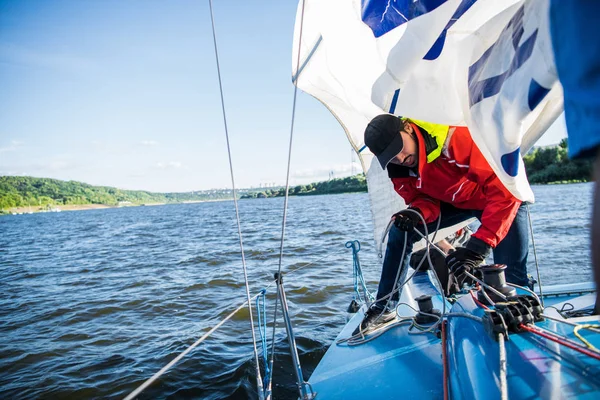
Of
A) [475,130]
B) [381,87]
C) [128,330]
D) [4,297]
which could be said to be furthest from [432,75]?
[4,297]

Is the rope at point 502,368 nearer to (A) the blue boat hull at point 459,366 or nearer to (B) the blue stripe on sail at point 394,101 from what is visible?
(A) the blue boat hull at point 459,366

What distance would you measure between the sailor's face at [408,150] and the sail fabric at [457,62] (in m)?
0.27

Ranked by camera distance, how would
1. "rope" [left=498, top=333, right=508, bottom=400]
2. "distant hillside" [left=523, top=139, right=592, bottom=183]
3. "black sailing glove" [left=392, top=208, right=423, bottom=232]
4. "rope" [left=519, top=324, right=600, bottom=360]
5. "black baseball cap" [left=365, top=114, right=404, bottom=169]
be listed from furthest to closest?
"distant hillside" [left=523, top=139, right=592, bottom=183]
"black sailing glove" [left=392, top=208, right=423, bottom=232]
"black baseball cap" [left=365, top=114, right=404, bottom=169]
"rope" [left=498, top=333, right=508, bottom=400]
"rope" [left=519, top=324, right=600, bottom=360]

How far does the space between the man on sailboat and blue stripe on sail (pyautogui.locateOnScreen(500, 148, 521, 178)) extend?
60cm

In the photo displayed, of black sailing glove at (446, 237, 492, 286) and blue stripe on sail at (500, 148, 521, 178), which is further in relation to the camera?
Answer: black sailing glove at (446, 237, 492, 286)

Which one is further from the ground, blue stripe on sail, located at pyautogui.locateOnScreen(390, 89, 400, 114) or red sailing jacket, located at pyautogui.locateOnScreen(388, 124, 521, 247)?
blue stripe on sail, located at pyautogui.locateOnScreen(390, 89, 400, 114)

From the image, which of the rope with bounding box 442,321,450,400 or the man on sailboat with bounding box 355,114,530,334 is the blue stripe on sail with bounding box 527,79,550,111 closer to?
the man on sailboat with bounding box 355,114,530,334

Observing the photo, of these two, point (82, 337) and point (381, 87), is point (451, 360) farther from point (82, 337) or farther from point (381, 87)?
point (82, 337)

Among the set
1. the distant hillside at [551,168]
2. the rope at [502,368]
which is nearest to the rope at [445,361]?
the rope at [502,368]

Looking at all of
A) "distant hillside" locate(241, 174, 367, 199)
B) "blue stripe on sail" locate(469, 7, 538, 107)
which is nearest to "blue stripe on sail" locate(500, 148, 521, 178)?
"blue stripe on sail" locate(469, 7, 538, 107)

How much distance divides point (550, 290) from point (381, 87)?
3184 mm

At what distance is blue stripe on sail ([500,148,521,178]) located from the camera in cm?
173

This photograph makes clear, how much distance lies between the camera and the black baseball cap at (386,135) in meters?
2.52

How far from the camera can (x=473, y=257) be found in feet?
7.45
